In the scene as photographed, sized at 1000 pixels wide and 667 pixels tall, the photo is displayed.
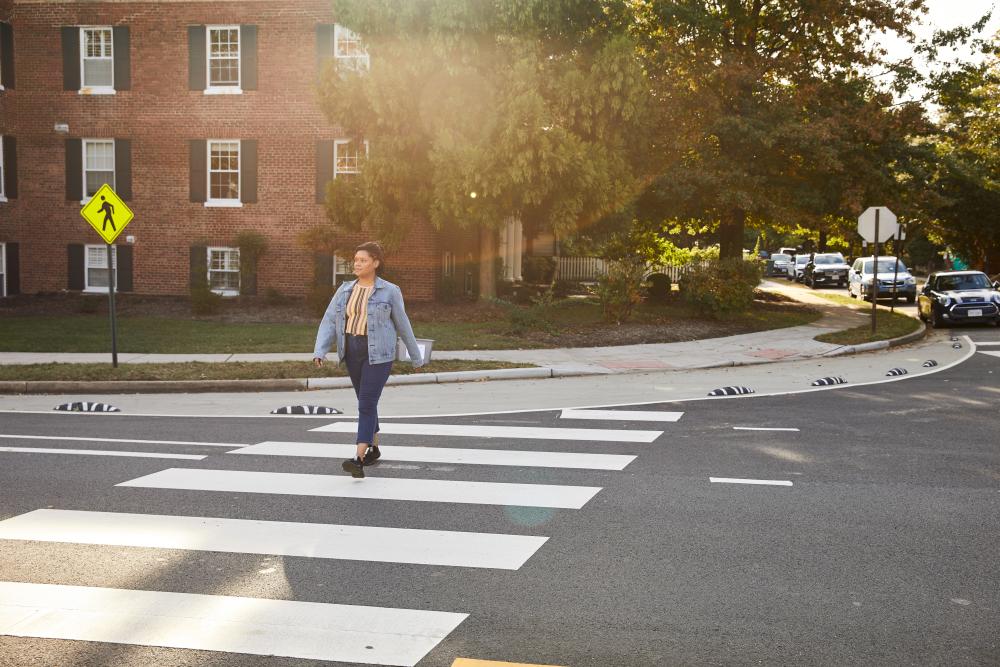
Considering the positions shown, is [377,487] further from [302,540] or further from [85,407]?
[85,407]

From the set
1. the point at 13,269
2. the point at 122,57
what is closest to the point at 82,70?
the point at 122,57

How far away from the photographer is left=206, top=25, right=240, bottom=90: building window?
27172mm

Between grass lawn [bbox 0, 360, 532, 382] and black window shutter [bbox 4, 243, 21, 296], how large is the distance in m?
14.8

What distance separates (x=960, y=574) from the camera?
544cm

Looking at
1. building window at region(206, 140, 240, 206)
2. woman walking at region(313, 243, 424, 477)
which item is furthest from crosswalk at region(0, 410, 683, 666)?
building window at region(206, 140, 240, 206)

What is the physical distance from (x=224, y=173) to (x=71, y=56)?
18.0ft

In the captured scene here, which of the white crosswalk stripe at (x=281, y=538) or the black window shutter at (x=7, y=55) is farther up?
the black window shutter at (x=7, y=55)

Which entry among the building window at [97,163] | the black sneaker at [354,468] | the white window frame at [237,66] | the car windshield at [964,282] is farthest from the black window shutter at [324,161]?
the black sneaker at [354,468]

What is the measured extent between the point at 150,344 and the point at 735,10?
20.8m

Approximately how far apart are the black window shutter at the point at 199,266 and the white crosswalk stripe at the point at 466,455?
680 inches

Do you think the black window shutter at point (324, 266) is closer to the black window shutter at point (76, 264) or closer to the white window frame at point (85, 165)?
the white window frame at point (85, 165)

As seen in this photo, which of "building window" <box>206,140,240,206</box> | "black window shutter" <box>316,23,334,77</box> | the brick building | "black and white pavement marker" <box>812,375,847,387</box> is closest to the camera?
"black and white pavement marker" <box>812,375,847,387</box>

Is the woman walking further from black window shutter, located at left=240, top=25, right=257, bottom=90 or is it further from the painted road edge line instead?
black window shutter, located at left=240, top=25, right=257, bottom=90

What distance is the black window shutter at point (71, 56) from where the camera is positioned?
27.6 metres
